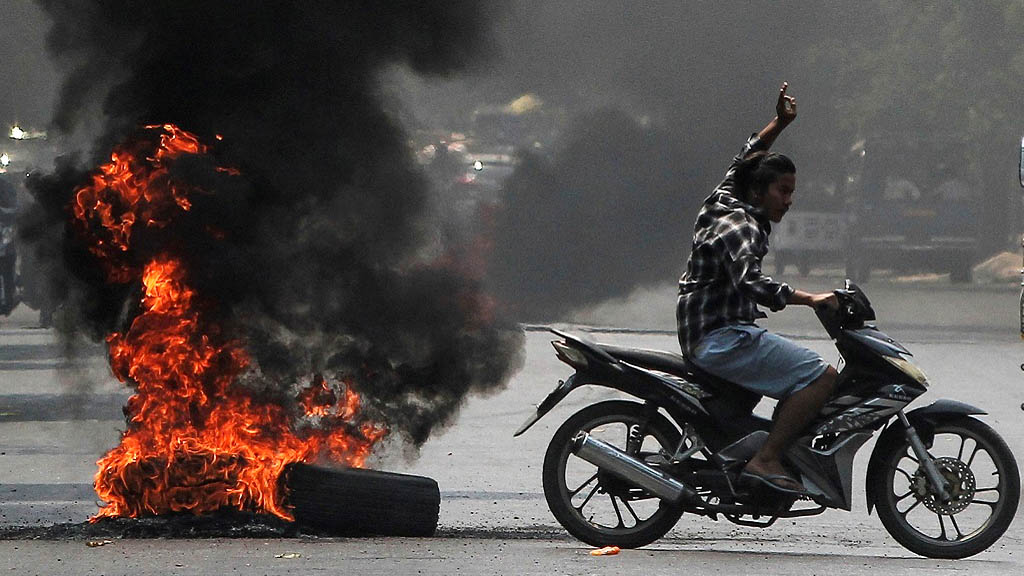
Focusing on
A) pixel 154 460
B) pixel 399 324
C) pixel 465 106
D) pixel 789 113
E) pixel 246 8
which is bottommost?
pixel 154 460

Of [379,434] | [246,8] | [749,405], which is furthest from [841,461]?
[246,8]

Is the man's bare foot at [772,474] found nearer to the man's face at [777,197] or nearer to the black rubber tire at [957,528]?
the black rubber tire at [957,528]

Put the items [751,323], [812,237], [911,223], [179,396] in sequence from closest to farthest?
[751,323]
[179,396]
[911,223]
[812,237]

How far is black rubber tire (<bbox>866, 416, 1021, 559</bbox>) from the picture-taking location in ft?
23.2

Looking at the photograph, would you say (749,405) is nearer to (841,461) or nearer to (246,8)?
(841,461)

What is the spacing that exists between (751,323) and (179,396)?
236 cm

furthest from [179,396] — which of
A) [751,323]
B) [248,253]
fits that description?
[751,323]

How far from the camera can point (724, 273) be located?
6.99 meters

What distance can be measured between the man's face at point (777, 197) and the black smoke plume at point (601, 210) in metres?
18.2

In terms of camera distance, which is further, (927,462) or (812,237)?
(812,237)

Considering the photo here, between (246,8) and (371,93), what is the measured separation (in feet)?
2.27

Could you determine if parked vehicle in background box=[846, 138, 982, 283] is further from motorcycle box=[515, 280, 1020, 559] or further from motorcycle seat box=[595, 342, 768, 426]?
motorcycle seat box=[595, 342, 768, 426]

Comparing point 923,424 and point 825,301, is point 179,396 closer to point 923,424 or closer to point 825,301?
point 825,301

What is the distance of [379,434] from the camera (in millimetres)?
7867
